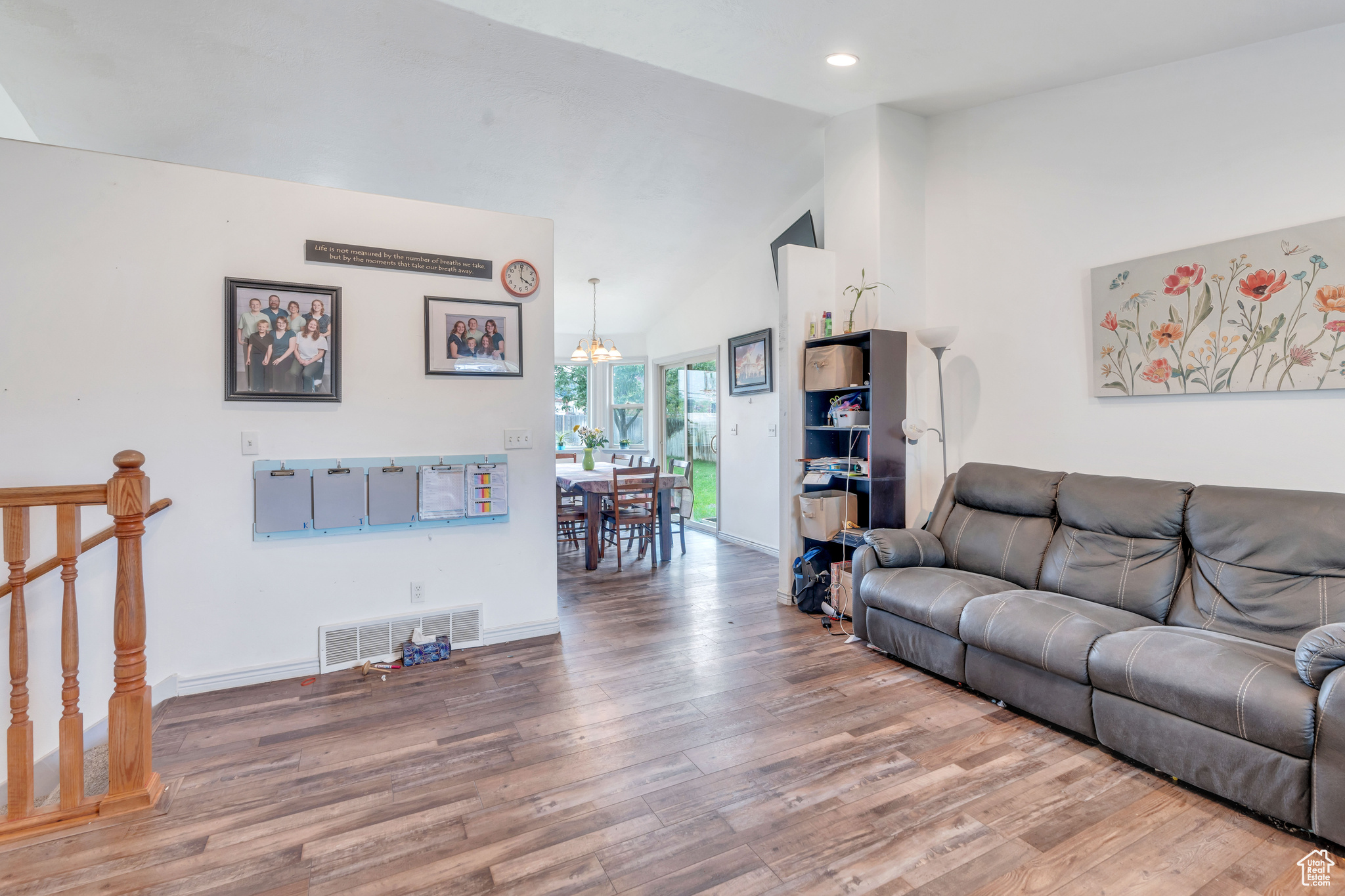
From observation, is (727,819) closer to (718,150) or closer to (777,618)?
(777,618)

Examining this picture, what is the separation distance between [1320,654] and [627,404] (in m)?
6.84

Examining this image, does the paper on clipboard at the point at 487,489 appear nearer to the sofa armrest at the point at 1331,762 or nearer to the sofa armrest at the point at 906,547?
the sofa armrest at the point at 906,547

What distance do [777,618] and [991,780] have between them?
5.86ft

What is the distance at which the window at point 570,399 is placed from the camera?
320 inches

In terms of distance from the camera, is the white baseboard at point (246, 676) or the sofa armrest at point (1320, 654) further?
the white baseboard at point (246, 676)

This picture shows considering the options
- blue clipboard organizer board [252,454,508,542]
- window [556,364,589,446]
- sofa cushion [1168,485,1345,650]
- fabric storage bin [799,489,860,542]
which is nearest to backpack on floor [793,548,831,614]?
fabric storage bin [799,489,860,542]

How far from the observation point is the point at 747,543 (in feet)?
19.5

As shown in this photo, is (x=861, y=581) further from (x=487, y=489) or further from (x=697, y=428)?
(x=697, y=428)

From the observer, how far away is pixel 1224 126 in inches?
109

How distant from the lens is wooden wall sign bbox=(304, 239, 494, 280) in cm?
301

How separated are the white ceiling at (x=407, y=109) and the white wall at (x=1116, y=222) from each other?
4.17ft

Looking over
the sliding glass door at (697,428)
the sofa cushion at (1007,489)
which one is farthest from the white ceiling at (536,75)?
the sliding glass door at (697,428)

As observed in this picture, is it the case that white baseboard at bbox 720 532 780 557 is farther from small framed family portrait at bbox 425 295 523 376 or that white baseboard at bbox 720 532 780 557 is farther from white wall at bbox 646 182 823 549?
small framed family portrait at bbox 425 295 523 376

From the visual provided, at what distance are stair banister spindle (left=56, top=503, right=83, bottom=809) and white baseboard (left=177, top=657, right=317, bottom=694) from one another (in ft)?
3.30
